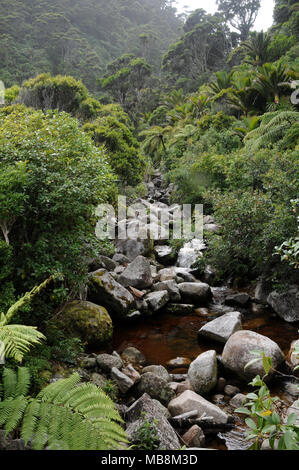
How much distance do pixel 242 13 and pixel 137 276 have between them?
4727cm

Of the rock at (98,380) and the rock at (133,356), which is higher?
the rock at (98,380)

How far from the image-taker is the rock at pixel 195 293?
7941mm

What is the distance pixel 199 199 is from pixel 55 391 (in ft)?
45.6

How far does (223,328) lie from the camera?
5.65 meters

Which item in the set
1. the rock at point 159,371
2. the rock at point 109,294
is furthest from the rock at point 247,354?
the rock at point 109,294

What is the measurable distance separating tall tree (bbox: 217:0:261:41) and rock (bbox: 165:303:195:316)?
43.8m

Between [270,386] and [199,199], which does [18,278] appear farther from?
[199,199]

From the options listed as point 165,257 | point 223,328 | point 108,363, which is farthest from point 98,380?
point 165,257

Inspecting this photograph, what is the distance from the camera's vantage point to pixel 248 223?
7.66m

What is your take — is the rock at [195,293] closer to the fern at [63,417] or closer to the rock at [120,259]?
the rock at [120,259]

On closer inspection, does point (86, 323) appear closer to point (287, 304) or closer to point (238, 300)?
point (238, 300)

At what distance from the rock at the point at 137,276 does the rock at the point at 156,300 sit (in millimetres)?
505

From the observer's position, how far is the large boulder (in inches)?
113
